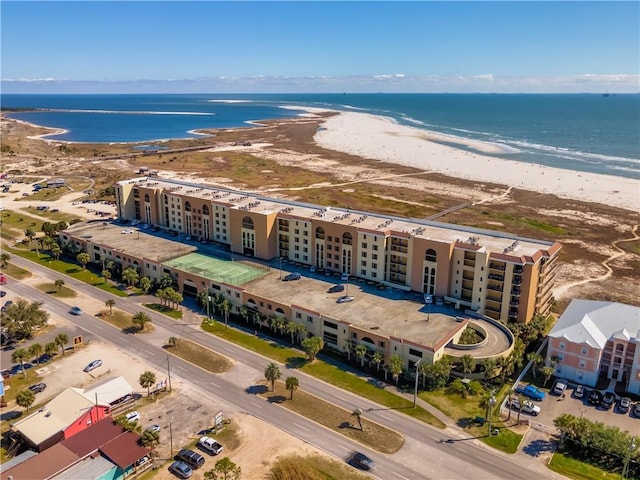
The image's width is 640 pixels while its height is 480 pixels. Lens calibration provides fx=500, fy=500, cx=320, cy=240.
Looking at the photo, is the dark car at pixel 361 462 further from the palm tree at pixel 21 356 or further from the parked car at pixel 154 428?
the palm tree at pixel 21 356

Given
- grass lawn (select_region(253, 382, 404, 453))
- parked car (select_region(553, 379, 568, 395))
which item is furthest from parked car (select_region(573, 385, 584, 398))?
grass lawn (select_region(253, 382, 404, 453))

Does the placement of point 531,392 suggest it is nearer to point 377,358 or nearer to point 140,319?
point 377,358

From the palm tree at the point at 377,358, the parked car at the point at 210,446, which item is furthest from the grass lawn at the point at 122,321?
the palm tree at the point at 377,358

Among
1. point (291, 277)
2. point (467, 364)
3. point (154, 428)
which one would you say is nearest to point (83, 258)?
point (291, 277)

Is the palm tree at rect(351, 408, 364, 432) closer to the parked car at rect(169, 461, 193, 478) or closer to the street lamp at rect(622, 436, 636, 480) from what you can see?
the parked car at rect(169, 461, 193, 478)

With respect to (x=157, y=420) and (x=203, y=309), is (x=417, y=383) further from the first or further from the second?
(x=203, y=309)

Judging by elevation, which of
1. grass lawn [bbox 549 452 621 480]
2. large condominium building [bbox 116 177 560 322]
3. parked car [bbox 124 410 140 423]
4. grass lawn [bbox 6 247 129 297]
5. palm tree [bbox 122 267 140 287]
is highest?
large condominium building [bbox 116 177 560 322]

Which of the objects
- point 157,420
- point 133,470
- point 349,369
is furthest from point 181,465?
point 349,369
